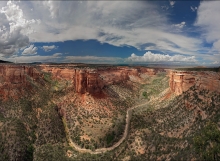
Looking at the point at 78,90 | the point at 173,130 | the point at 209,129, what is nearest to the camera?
the point at 209,129

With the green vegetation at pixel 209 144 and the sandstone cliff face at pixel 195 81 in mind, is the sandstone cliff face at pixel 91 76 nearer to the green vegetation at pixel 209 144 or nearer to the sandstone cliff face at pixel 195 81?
the sandstone cliff face at pixel 195 81

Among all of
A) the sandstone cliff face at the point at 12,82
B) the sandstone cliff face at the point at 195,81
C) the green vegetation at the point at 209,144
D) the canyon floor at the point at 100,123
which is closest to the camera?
the green vegetation at the point at 209,144

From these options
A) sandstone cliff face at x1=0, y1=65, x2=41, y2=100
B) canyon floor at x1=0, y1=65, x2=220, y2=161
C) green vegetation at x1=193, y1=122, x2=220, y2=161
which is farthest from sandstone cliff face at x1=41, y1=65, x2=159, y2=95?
green vegetation at x1=193, y1=122, x2=220, y2=161

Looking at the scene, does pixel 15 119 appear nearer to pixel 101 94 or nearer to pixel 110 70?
pixel 101 94

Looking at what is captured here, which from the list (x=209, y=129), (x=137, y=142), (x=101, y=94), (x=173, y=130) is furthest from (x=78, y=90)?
(x=209, y=129)

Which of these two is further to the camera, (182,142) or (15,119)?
(15,119)

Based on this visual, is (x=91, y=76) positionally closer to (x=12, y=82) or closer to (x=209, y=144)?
(x=12, y=82)

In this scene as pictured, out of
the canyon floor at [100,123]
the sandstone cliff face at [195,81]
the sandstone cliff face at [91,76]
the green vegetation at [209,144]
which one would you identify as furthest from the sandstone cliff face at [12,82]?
the green vegetation at [209,144]

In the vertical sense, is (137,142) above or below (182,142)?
below
